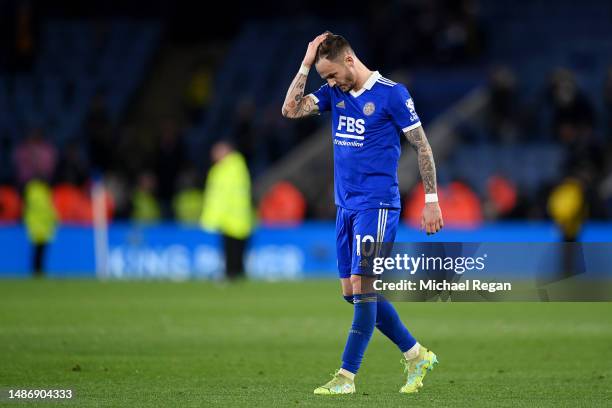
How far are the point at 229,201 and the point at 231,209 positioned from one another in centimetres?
15

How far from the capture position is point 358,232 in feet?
29.9

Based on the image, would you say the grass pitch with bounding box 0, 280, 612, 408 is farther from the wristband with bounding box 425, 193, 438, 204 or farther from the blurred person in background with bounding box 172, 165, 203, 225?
the blurred person in background with bounding box 172, 165, 203, 225

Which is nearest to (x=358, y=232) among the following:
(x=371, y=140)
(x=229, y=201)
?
(x=371, y=140)

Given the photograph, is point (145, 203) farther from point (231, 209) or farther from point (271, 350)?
point (271, 350)

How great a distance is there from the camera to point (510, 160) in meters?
27.7

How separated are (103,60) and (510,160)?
12616 mm

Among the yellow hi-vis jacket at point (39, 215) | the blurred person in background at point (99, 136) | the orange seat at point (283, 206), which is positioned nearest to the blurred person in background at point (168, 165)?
the blurred person in background at point (99, 136)

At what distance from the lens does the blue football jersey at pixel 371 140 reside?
919 cm

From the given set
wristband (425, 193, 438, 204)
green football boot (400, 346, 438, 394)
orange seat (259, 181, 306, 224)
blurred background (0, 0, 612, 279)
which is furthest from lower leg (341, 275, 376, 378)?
orange seat (259, 181, 306, 224)

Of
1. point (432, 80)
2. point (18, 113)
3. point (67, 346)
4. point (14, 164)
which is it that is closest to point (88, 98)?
point (18, 113)

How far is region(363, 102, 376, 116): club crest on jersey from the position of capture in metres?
9.23

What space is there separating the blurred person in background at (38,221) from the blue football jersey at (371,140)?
16204 millimetres

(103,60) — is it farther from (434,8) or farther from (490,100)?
(490,100)

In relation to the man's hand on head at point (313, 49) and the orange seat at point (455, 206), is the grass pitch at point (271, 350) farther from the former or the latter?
the orange seat at point (455, 206)
